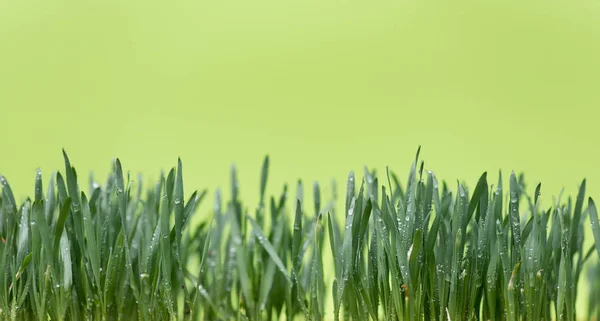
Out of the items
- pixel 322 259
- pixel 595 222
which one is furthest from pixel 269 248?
pixel 595 222

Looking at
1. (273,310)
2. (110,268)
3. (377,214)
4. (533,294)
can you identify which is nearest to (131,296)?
(110,268)

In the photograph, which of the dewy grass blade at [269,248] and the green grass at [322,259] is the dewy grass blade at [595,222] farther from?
the dewy grass blade at [269,248]

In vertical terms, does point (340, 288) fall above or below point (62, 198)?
below

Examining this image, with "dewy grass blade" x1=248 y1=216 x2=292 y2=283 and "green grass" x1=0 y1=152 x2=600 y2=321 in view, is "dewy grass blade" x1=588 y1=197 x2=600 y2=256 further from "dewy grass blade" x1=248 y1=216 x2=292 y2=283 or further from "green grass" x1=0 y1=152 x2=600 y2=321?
"dewy grass blade" x1=248 y1=216 x2=292 y2=283

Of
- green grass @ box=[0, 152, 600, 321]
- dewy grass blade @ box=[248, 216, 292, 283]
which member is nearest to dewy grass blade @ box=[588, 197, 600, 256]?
green grass @ box=[0, 152, 600, 321]

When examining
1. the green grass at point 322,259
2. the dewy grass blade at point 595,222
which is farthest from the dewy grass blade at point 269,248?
the dewy grass blade at point 595,222

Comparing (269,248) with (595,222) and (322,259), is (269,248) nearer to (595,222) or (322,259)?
(322,259)

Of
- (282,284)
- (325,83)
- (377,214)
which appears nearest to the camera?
(377,214)

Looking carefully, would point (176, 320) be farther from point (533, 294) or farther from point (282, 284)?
point (533, 294)
